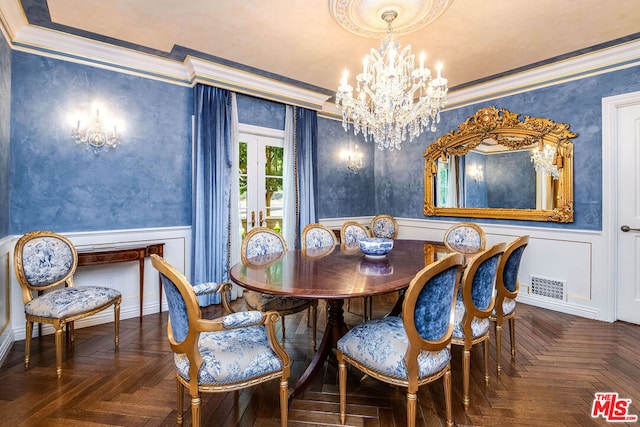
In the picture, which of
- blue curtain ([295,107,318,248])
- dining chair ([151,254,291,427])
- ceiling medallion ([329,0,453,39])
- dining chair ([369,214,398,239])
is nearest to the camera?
dining chair ([151,254,291,427])

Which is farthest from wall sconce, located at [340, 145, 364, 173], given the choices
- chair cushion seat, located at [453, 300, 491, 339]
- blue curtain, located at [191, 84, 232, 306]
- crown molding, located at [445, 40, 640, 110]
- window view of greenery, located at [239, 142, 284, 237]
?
chair cushion seat, located at [453, 300, 491, 339]

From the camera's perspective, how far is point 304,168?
419 centimetres

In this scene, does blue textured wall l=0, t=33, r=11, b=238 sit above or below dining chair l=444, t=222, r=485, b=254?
above

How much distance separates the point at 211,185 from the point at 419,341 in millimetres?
2740

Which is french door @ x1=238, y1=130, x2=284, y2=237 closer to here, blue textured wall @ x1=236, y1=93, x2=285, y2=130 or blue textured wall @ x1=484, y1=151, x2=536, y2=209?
blue textured wall @ x1=236, y1=93, x2=285, y2=130

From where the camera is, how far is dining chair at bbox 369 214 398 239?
4.76m

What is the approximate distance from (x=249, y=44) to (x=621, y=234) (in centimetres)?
403

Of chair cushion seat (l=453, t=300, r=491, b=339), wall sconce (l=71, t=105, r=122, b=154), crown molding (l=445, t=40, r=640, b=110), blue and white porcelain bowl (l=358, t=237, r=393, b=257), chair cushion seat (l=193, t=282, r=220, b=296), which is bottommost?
chair cushion seat (l=453, t=300, r=491, b=339)

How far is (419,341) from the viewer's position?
139 cm

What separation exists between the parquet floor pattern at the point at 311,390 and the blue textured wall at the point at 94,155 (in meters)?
1.14

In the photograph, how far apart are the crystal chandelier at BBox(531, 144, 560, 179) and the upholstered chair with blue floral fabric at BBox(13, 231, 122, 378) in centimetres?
439

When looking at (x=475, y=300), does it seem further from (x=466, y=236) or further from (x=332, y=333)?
(x=466, y=236)

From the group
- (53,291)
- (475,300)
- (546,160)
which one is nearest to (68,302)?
(53,291)

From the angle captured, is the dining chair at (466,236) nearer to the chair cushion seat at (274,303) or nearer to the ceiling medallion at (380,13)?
the chair cushion seat at (274,303)
